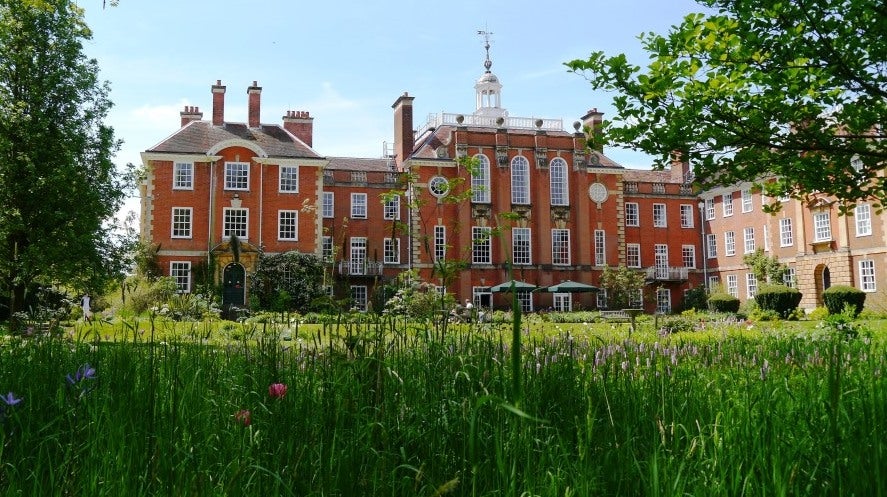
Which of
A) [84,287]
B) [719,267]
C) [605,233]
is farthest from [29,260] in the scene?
[719,267]

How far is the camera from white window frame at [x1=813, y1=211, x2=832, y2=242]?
112 ft

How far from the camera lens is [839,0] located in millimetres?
5973

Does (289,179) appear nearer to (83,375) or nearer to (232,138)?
(232,138)

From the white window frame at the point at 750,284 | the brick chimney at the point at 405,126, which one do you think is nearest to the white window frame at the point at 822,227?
the white window frame at the point at 750,284

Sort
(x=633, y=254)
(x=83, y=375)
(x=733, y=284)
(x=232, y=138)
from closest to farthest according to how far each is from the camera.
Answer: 1. (x=83, y=375)
2. (x=232, y=138)
3. (x=733, y=284)
4. (x=633, y=254)

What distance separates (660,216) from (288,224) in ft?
77.4

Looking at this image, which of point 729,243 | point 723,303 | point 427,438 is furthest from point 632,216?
point 427,438

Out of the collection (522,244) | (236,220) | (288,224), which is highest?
(236,220)

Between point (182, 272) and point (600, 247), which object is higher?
point (600, 247)

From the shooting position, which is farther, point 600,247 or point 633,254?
point 633,254

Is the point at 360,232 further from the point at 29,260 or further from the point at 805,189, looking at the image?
the point at 805,189

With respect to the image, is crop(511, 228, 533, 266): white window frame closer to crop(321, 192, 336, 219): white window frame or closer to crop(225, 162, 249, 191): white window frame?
crop(321, 192, 336, 219): white window frame

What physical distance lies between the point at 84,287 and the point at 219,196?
16.1 meters

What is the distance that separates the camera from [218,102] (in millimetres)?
35062
